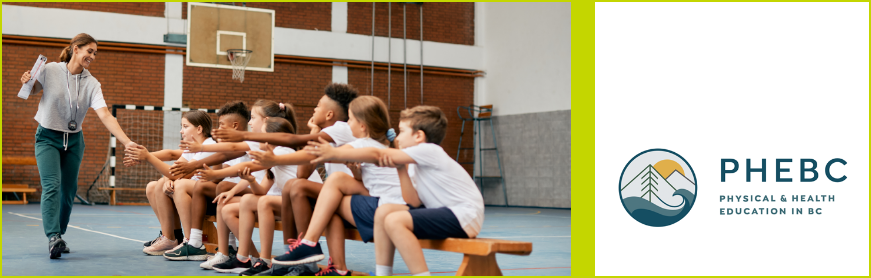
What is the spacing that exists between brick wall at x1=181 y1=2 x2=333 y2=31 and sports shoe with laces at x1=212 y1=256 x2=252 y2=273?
913cm

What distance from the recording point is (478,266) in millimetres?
2572

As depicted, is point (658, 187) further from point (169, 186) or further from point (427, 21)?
point (427, 21)

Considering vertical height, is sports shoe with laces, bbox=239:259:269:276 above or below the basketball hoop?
below

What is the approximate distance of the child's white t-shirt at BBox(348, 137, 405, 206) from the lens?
2.86 metres

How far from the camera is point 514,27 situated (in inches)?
513

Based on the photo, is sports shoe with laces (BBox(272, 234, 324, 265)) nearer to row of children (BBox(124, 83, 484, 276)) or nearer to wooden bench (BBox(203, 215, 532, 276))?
row of children (BBox(124, 83, 484, 276))

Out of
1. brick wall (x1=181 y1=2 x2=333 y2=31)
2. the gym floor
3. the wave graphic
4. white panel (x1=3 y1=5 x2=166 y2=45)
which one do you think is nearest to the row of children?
the gym floor

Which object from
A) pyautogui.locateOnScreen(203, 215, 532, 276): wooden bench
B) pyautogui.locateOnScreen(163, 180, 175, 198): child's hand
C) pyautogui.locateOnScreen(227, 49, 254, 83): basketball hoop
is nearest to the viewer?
pyautogui.locateOnScreen(203, 215, 532, 276): wooden bench

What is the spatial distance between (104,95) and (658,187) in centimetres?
915

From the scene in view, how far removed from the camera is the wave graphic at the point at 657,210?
15.4 ft

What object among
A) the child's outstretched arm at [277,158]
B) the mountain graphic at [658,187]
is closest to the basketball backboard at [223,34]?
the mountain graphic at [658,187]

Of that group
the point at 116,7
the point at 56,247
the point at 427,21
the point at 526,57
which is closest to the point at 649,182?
the point at 56,247

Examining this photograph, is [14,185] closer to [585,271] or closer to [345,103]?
[345,103]

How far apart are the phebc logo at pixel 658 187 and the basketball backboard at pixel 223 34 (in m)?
7.50
